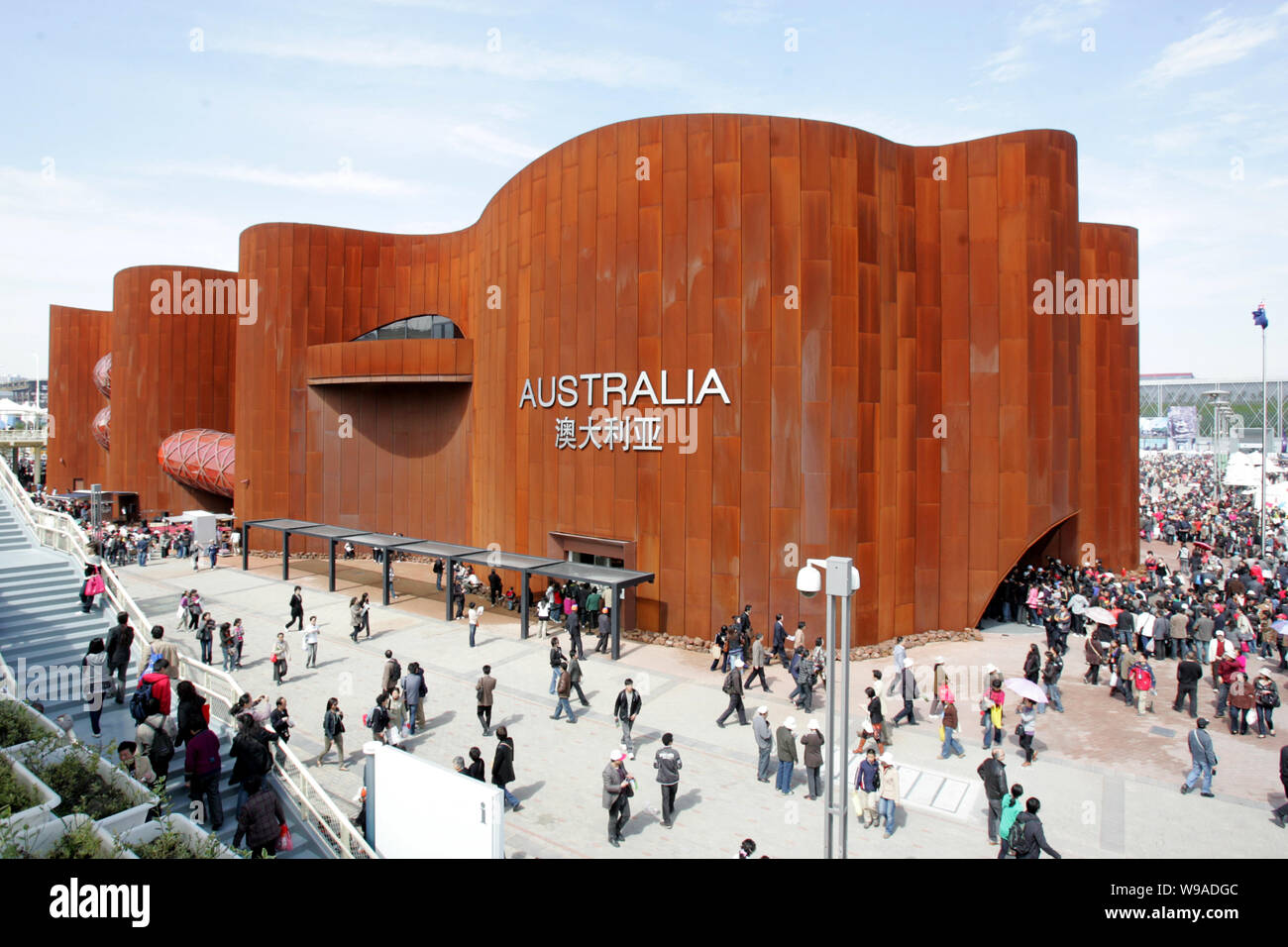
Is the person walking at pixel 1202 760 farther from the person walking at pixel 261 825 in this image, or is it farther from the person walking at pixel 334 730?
the person walking at pixel 334 730

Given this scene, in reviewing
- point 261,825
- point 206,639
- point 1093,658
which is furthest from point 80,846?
point 1093,658

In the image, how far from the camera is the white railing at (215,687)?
9.48 metres

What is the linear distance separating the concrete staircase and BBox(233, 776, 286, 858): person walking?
0.54 metres

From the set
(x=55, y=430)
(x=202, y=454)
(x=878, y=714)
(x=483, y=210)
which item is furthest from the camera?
(x=55, y=430)

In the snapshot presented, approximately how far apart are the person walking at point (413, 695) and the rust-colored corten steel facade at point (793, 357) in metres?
8.88

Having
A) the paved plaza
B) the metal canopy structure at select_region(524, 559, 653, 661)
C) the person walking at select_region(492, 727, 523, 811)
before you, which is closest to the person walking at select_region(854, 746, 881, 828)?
the paved plaza

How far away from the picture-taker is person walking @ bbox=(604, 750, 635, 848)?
10.3 m

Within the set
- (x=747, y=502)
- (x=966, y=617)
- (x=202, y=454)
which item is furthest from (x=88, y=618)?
(x=202, y=454)

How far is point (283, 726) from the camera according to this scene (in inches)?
464

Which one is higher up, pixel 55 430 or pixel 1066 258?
pixel 1066 258

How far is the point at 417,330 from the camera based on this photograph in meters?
35.2

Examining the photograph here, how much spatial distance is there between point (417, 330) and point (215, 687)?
24.3m

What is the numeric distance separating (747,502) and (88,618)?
53.4ft
